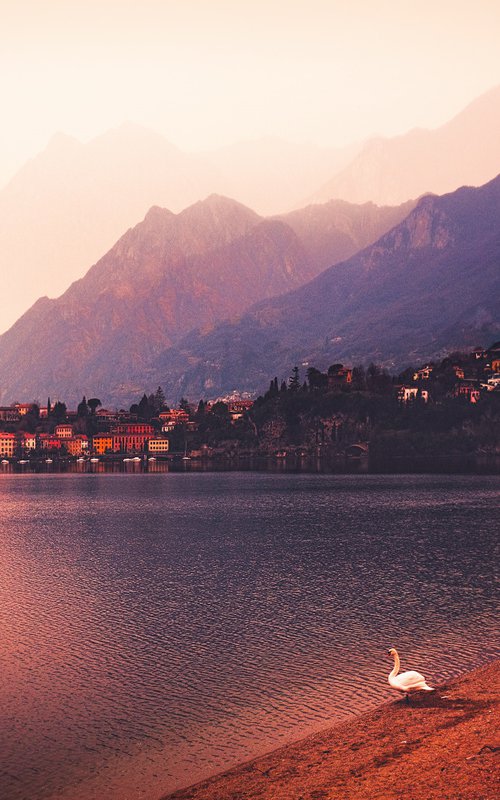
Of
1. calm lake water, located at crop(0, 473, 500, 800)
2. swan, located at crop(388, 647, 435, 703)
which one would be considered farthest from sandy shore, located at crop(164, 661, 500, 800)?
calm lake water, located at crop(0, 473, 500, 800)

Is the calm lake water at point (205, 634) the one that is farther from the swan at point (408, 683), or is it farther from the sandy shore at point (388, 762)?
the swan at point (408, 683)

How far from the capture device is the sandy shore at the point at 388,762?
2069 cm

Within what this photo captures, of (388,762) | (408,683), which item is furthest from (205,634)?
(388,762)

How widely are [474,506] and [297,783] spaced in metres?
90.0

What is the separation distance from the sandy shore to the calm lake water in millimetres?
1485

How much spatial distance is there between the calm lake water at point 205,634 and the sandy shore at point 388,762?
148cm

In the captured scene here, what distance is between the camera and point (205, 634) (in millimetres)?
41531

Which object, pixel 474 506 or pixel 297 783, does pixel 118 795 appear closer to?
pixel 297 783

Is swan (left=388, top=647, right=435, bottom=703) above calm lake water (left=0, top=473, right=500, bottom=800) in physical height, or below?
above

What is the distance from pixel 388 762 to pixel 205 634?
64.9ft

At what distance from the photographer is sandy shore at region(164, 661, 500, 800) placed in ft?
67.9

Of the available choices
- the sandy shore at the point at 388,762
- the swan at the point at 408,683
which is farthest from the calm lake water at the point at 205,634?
the swan at the point at 408,683

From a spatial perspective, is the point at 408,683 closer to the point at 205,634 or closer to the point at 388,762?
the point at 388,762

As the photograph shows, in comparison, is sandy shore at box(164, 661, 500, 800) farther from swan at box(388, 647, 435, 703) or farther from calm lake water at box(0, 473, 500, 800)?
calm lake water at box(0, 473, 500, 800)
